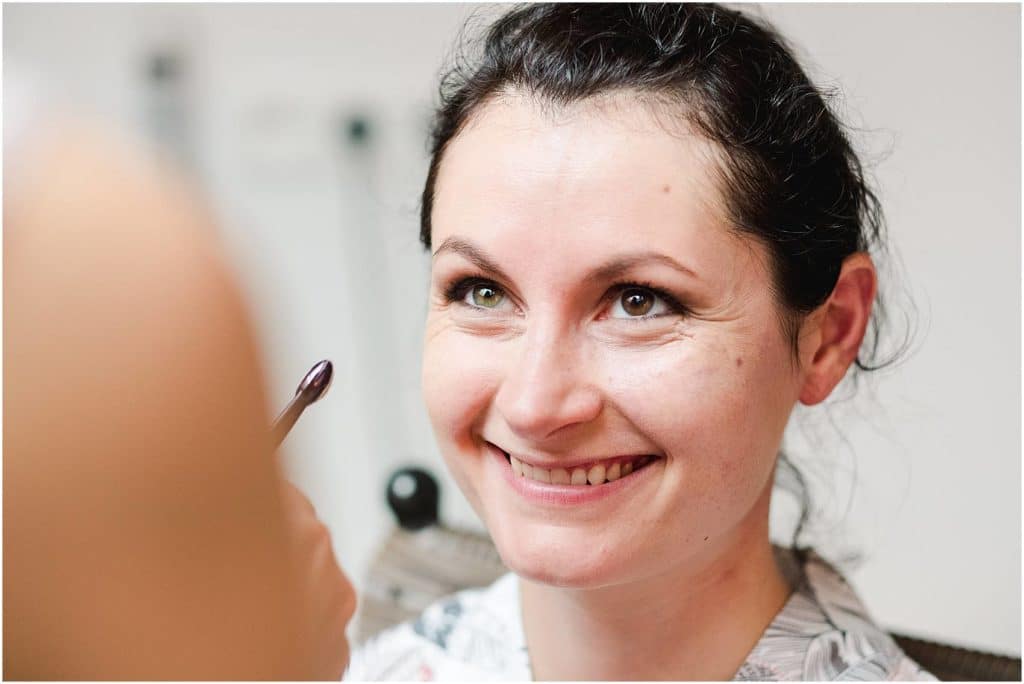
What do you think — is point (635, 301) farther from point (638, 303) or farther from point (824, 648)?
point (824, 648)

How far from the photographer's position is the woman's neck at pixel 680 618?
889 millimetres

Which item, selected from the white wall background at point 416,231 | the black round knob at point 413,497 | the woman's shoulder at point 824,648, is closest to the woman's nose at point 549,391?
the white wall background at point 416,231

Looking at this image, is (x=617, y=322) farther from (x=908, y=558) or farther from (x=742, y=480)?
(x=908, y=558)

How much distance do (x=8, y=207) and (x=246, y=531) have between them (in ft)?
0.40

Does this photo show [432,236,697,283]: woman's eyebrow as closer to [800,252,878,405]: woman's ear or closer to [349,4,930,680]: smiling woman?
[349,4,930,680]: smiling woman

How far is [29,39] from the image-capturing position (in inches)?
86.7

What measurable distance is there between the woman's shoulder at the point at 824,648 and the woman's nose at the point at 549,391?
292mm

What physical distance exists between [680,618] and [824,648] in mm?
122

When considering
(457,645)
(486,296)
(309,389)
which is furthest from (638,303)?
(457,645)

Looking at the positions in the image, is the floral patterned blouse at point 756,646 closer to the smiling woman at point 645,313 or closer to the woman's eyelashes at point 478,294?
the smiling woman at point 645,313

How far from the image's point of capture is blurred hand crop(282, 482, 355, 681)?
23.4 inches

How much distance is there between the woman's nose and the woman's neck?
0.19 meters

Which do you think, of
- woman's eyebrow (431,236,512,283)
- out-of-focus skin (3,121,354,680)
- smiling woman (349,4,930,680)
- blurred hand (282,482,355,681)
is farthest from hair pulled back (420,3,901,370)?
out-of-focus skin (3,121,354,680)

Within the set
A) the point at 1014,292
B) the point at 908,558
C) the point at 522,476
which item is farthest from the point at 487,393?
the point at 908,558
